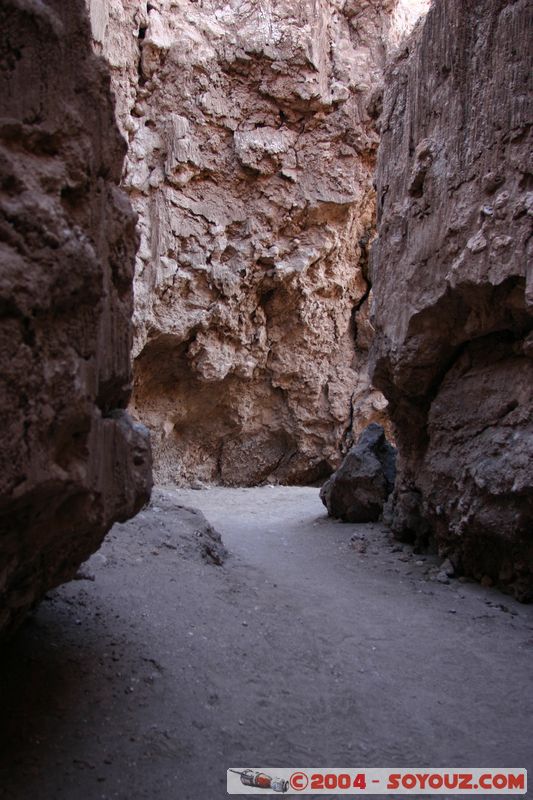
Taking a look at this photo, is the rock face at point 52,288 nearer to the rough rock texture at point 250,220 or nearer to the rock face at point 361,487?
the rock face at point 361,487

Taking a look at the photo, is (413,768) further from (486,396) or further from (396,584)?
(486,396)

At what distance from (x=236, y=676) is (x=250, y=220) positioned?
1135 cm

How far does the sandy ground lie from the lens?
2551 millimetres

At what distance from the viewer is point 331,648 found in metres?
3.93

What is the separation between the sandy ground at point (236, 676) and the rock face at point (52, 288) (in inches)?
26.4

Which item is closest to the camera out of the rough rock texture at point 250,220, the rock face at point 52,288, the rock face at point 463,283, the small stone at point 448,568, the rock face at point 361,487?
the rock face at point 52,288

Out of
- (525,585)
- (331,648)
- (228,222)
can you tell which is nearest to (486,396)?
(525,585)

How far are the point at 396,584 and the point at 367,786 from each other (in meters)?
3.00

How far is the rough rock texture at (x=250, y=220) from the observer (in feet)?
39.9

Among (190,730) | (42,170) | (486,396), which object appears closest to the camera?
(42,170)

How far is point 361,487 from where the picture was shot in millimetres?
7852
